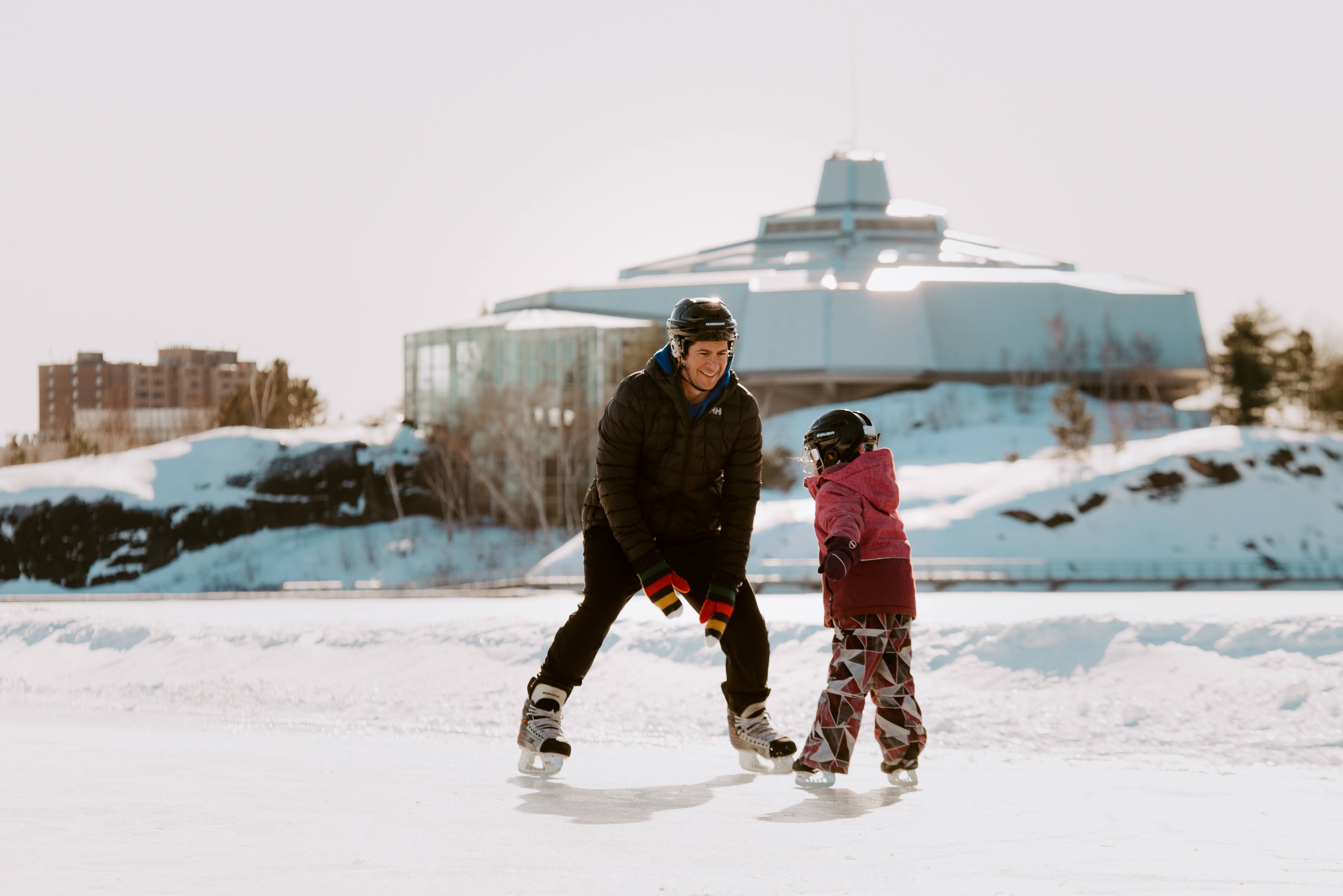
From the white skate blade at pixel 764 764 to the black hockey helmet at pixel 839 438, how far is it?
1080mm

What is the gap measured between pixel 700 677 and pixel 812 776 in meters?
2.70

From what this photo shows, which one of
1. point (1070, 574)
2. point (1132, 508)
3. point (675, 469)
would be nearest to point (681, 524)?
point (675, 469)

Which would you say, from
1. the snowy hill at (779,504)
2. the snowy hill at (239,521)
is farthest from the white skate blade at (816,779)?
the snowy hill at (239,521)

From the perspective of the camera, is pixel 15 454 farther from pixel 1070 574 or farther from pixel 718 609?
pixel 718 609

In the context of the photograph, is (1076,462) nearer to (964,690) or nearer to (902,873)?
(964,690)

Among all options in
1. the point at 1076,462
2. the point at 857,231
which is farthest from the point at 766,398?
the point at 1076,462

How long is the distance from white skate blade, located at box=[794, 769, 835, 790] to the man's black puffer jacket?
696 mm

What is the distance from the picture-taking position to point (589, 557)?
5355mm

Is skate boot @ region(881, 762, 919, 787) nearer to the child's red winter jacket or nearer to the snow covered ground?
the snow covered ground

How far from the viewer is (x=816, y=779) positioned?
508 centimetres

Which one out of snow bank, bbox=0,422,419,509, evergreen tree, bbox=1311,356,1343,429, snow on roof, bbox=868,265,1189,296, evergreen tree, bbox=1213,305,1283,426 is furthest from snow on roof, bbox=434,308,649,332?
evergreen tree, bbox=1311,356,1343,429

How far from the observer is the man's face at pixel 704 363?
514 centimetres

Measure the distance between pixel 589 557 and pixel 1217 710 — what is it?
2.99 meters

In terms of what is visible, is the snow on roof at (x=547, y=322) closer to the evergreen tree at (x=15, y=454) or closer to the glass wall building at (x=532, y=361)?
the glass wall building at (x=532, y=361)
